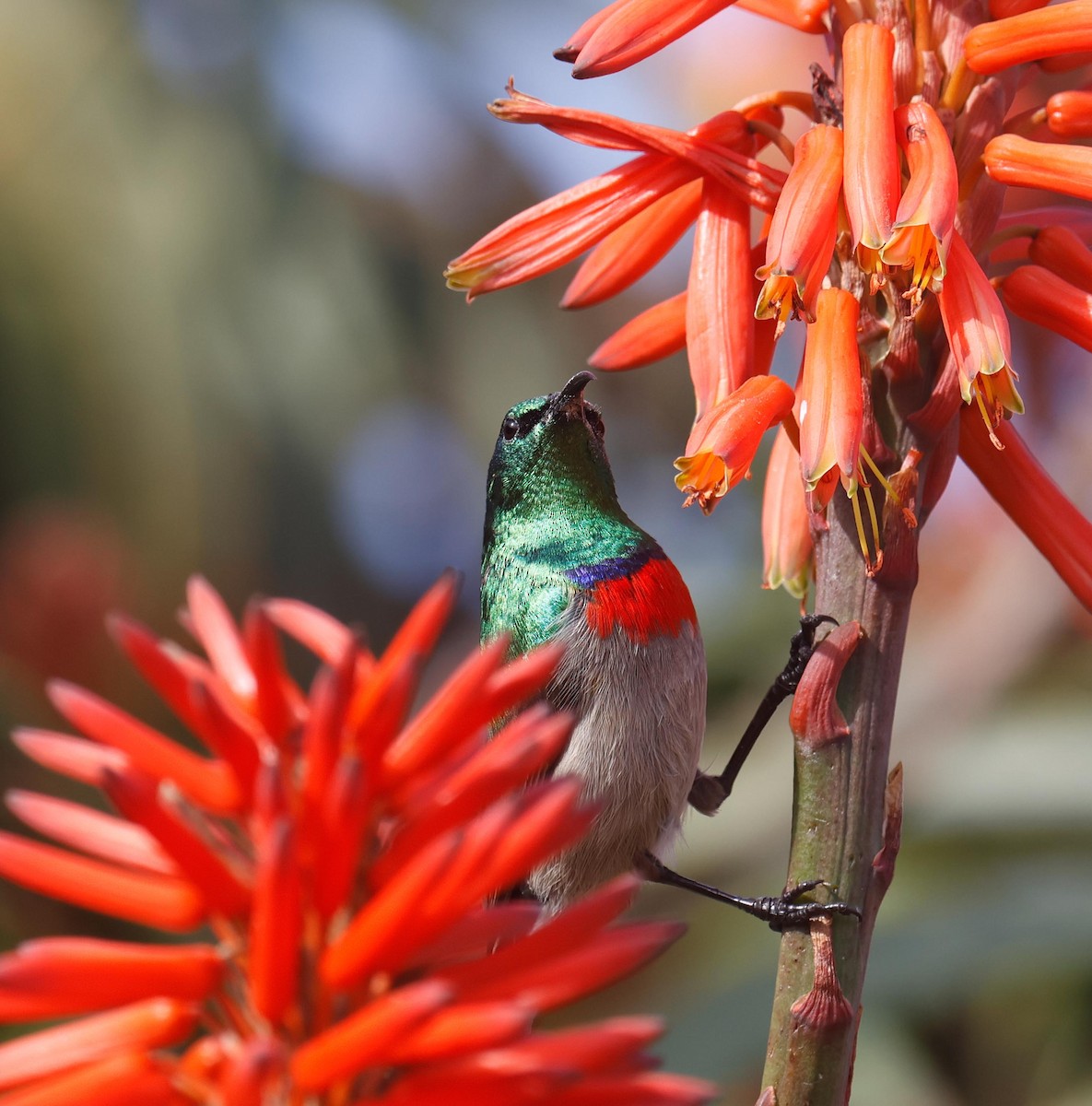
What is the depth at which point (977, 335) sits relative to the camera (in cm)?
136

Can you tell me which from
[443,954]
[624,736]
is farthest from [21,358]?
[443,954]

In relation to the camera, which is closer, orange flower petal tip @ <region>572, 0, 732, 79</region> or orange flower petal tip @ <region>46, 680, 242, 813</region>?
orange flower petal tip @ <region>46, 680, 242, 813</region>

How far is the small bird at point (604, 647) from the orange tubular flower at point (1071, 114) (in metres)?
1.12

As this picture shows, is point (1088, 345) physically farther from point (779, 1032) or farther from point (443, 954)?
point (443, 954)

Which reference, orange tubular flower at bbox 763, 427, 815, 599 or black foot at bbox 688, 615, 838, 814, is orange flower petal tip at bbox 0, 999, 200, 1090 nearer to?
black foot at bbox 688, 615, 838, 814

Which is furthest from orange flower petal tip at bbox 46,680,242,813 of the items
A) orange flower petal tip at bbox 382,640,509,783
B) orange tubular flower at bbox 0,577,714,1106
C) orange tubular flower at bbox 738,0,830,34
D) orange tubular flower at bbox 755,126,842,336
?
orange tubular flower at bbox 738,0,830,34

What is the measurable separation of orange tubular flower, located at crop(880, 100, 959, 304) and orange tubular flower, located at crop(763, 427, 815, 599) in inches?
14.8

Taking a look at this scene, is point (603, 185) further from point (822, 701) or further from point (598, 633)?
point (598, 633)

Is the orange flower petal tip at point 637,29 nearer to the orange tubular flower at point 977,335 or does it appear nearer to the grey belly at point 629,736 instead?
the orange tubular flower at point 977,335

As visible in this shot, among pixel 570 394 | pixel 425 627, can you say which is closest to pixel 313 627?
pixel 425 627

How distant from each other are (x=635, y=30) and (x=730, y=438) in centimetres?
45

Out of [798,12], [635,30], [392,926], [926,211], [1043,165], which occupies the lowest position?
[392,926]

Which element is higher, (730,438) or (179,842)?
(730,438)

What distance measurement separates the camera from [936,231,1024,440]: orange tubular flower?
1.35 m
